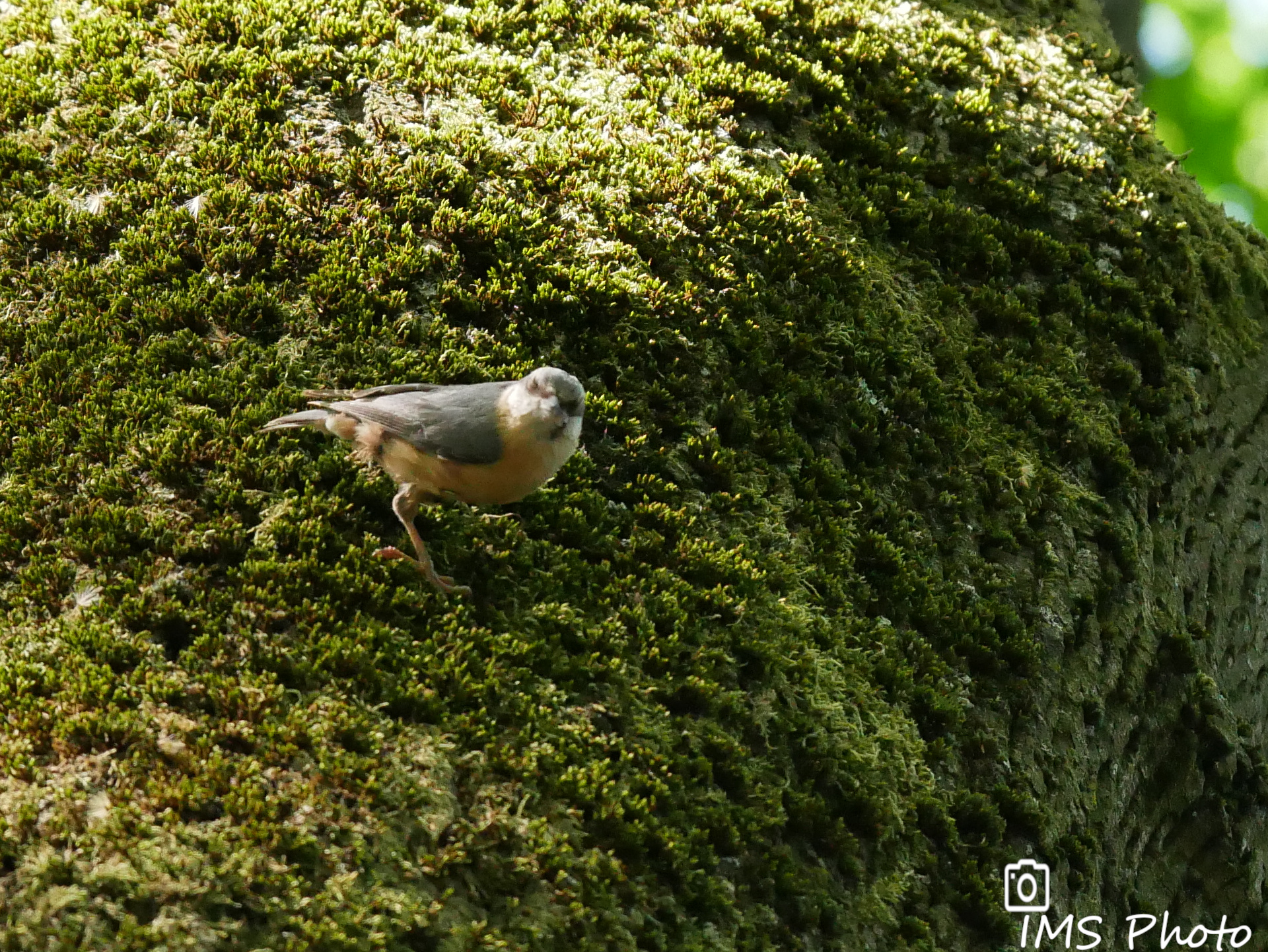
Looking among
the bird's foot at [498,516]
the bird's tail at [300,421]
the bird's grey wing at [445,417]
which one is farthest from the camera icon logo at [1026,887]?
the bird's tail at [300,421]

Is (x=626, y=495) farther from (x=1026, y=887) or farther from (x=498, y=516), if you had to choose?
(x=1026, y=887)

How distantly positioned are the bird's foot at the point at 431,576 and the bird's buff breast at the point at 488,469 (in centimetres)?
28

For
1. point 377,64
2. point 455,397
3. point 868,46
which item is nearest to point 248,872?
point 455,397

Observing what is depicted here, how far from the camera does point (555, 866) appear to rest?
2.88 meters

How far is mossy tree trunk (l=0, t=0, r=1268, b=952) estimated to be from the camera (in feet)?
9.56

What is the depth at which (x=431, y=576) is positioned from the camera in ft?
11.1

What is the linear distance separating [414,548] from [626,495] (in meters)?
0.83

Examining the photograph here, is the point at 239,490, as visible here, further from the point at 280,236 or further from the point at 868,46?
the point at 868,46

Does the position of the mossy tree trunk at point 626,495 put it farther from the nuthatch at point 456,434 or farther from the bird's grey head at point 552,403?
the bird's grey head at point 552,403

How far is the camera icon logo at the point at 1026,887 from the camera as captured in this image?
3713 mm

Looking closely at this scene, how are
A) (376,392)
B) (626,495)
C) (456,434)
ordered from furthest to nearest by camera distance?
(626,495) → (376,392) → (456,434)

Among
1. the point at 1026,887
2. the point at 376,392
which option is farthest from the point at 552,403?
the point at 1026,887

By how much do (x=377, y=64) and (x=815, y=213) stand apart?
219 cm

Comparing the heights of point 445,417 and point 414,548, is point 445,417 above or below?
above
